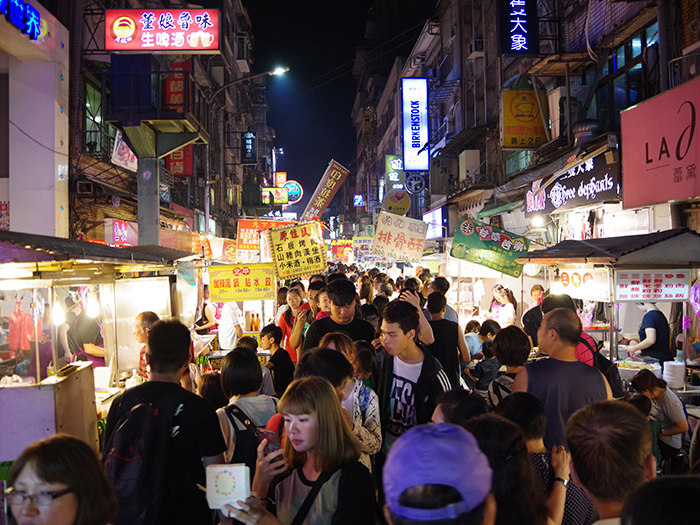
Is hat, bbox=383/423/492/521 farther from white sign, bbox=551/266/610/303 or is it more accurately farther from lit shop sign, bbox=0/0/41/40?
lit shop sign, bbox=0/0/41/40

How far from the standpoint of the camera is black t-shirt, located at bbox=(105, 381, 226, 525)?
3.07m

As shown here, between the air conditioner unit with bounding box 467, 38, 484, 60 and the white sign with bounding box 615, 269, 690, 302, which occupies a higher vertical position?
the air conditioner unit with bounding box 467, 38, 484, 60

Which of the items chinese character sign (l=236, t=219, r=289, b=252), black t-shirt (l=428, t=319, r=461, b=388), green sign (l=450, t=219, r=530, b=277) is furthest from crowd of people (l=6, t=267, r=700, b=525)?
chinese character sign (l=236, t=219, r=289, b=252)

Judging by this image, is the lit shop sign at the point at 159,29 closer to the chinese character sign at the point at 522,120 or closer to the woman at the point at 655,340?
the chinese character sign at the point at 522,120

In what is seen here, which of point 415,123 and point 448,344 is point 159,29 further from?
point 415,123

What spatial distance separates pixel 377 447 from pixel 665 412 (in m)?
3.83

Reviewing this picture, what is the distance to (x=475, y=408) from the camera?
A: 117 inches

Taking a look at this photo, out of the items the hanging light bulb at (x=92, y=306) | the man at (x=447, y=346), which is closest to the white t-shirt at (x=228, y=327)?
the hanging light bulb at (x=92, y=306)

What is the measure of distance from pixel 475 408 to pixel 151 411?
1935 mm

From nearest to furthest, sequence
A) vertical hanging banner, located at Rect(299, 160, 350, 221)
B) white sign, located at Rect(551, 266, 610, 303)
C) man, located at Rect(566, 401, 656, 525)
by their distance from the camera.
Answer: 1. man, located at Rect(566, 401, 656, 525)
2. white sign, located at Rect(551, 266, 610, 303)
3. vertical hanging banner, located at Rect(299, 160, 350, 221)

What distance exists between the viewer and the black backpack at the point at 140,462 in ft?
9.24

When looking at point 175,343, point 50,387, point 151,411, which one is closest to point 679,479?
point 151,411

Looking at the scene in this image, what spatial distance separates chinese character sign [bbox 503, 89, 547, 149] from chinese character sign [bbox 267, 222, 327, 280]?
7843mm

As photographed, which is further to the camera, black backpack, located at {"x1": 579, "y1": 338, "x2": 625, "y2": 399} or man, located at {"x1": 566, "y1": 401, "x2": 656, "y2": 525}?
black backpack, located at {"x1": 579, "y1": 338, "x2": 625, "y2": 399}
